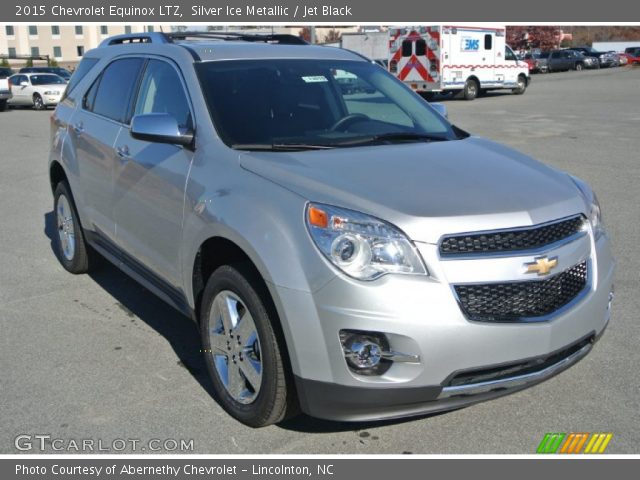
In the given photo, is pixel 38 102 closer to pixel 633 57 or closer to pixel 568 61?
pixel 568 61

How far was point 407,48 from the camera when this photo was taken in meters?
28.5

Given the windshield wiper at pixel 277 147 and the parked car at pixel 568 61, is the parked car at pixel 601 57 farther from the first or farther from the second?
the windshield wiper at pixel 277 147

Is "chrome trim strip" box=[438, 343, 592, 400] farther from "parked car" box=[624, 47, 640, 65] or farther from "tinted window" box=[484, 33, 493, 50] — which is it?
"parked car" box=[624, 47, 640, 65]

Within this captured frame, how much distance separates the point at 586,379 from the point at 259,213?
2.16 metres

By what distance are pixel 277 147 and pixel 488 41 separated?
2744 centimetres

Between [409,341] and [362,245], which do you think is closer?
[409,341]

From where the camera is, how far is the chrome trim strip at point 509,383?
313 cm

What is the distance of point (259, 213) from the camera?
340cm

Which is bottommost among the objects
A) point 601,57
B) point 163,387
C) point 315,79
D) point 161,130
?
point 601,57

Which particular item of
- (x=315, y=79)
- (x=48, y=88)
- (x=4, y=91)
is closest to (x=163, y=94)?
(x=315, y=79)

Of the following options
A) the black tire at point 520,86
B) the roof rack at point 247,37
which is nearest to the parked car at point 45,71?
the black tire at point 520,86

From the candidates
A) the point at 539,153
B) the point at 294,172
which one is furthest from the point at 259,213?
the point at 539,153

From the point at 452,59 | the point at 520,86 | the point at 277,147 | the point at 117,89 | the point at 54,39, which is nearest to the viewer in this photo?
the point at 277,147

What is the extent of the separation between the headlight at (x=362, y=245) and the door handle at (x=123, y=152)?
6.55 feet
